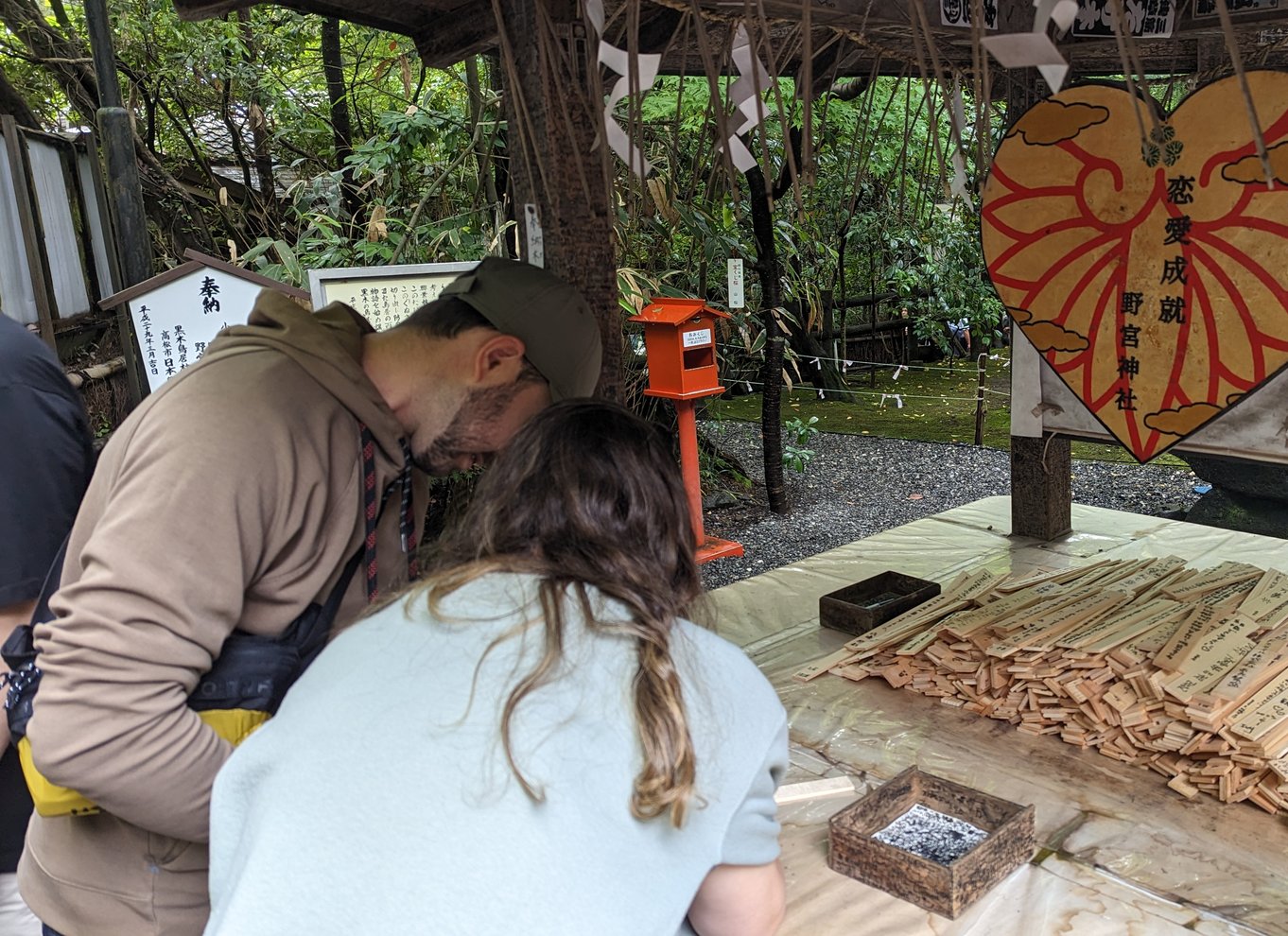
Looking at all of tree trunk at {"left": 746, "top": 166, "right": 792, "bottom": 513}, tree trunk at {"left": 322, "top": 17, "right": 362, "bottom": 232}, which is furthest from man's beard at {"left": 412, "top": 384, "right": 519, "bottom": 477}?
tree trunk at {"left": 322, "top": 17, "right": 362, "bottom": 232}

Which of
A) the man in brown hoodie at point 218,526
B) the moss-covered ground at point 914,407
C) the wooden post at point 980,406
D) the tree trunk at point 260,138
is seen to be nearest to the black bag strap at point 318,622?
the man in brown hoodie at point 218,526

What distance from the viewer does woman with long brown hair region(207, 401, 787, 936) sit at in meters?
0.82

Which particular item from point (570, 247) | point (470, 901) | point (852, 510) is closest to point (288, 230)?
point (852, 510)

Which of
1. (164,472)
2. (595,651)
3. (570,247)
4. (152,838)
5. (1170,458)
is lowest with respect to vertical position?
(1170,458)

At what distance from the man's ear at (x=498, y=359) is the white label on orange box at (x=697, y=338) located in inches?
130

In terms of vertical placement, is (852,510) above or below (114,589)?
below

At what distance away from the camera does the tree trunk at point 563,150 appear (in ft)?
6.82

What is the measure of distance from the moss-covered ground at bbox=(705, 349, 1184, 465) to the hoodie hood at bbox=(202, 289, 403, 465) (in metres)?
5.93

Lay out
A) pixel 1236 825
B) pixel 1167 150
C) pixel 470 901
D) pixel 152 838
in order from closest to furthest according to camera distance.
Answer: pixel 470 901, pixel 152 838, pixel 1236 825, pixel 1167 150

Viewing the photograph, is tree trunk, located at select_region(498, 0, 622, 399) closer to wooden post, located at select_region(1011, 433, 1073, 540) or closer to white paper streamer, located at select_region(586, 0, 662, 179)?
white paper streamer, located at select_region(586, 0, 662, 179)

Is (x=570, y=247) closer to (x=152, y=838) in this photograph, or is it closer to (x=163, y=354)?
(x=152, y=838)

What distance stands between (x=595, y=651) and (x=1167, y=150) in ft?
7.34

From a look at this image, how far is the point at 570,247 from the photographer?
2209 millimetres

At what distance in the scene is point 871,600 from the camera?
313cm
